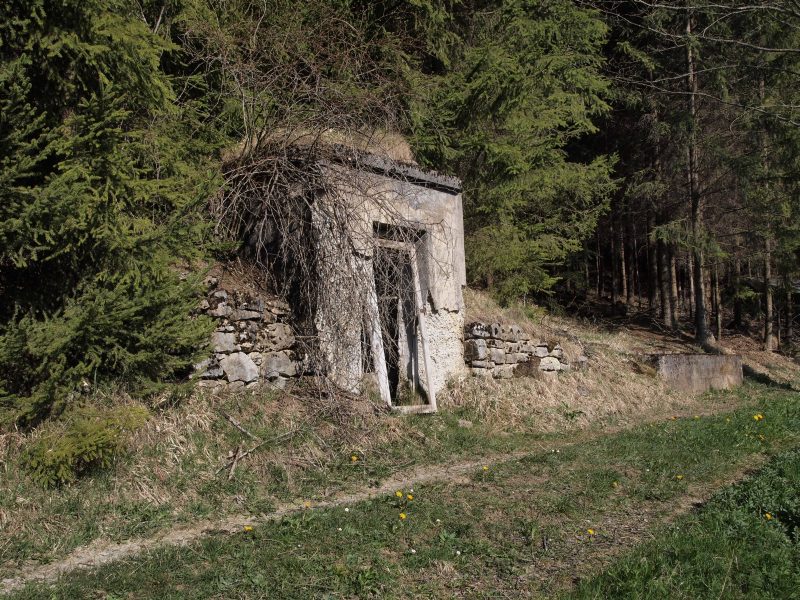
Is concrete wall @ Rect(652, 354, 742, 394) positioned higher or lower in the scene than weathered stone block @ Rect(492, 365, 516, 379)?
lower

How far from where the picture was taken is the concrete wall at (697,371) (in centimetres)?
1498

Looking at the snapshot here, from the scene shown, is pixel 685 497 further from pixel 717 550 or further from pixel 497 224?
pixel 497 224

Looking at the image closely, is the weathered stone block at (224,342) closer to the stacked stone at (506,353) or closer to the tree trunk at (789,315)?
the stacked stone at (506,353)

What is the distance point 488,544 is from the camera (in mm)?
5414

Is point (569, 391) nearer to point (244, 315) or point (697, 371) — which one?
point (697, 371)

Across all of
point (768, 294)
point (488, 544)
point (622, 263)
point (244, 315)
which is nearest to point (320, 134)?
point (244, 315)

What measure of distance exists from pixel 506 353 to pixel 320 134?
512cm

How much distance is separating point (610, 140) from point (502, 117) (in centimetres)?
1186

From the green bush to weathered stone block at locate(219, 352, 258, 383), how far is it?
183 cm

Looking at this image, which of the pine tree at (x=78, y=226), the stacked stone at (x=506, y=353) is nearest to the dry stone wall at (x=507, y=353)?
the stacked stone at (x=506, y=353)

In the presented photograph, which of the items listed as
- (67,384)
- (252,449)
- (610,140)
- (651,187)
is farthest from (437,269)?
(610,140)

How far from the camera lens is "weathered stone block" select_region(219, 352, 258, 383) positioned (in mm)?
8445

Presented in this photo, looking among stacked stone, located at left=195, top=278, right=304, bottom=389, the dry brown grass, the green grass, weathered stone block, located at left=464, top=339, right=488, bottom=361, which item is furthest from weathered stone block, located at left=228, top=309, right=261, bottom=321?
the green grass

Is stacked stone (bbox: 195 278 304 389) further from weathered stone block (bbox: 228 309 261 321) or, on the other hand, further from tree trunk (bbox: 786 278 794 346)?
tree trunk (bbox: 786 278 794 346)
